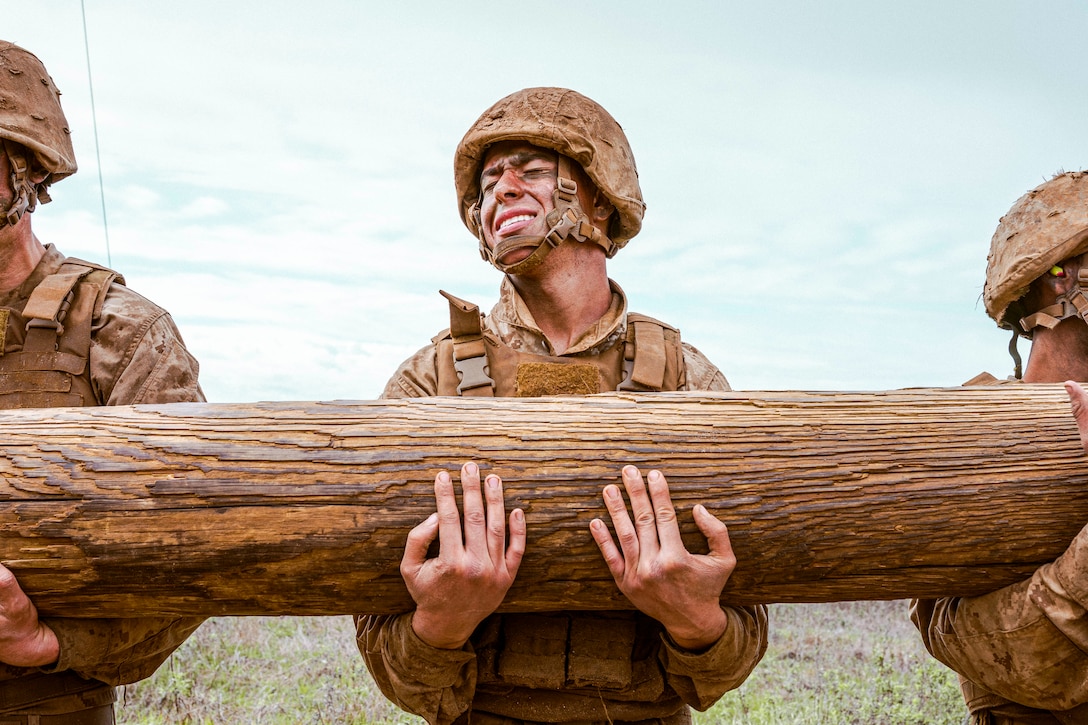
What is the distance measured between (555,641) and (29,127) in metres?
3.12

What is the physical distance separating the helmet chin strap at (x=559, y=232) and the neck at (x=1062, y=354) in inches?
72.9

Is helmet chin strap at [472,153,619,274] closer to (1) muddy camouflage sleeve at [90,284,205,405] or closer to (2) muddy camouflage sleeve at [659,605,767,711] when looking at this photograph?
(1) muddy camouflage sleeve at [90,284,205,405]

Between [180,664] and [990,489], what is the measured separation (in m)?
6.62

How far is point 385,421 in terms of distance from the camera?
2.79m

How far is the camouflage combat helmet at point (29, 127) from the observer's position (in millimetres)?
4031

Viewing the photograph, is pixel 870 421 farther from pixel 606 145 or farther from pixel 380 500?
pixel 606 145

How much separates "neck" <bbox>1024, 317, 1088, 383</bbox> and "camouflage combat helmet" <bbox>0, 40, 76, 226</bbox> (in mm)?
4265

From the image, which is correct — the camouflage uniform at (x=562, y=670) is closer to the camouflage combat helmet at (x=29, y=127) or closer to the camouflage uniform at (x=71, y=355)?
the camouflage uniform at (x=71, y=355)

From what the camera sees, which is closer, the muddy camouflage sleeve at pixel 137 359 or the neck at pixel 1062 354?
the muddy camouflage sleeve at pixel 137 359

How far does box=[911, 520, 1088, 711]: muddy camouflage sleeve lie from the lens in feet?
9.20

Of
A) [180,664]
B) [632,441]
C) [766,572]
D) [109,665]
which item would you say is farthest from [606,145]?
[180,664]

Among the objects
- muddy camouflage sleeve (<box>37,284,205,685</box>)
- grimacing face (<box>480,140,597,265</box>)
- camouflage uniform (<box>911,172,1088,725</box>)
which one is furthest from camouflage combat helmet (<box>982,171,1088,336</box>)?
muddy camouflage sleeve (<box>37,284,205,685</box>)

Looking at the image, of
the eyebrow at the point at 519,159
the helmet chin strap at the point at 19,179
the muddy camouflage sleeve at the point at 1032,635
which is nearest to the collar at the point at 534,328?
the eyebrow at the point at 519,159

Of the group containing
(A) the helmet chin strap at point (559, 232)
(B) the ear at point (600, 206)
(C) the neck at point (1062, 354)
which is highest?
(B) the ear at point (600, 206)
